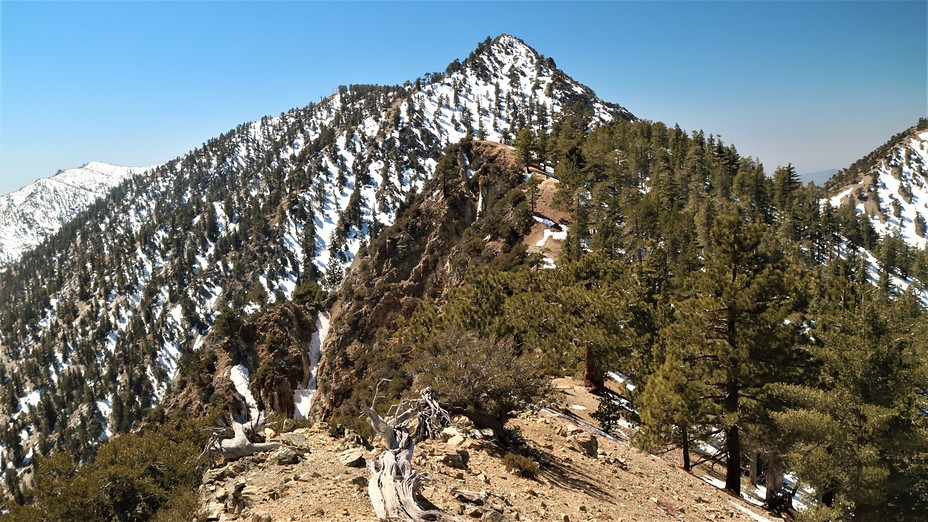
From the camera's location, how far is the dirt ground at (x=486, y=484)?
9438 millimetres

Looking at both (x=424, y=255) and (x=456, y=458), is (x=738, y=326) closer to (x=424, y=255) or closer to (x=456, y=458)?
(x=456, y=458)

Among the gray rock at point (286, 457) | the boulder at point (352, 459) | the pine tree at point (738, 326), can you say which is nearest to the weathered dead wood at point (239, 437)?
the gray rock at point (286, 457)

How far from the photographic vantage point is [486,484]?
1152 centimetres

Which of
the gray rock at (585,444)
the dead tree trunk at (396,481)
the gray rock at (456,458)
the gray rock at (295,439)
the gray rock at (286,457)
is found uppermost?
the dead tree trunk at (396,481)

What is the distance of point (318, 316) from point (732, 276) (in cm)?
8462

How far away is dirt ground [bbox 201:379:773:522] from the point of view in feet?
31.0

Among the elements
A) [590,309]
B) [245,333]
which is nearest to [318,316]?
[245,333]

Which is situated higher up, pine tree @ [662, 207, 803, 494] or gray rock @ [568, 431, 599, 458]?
pine tree @ [662, 207, 803, 494]

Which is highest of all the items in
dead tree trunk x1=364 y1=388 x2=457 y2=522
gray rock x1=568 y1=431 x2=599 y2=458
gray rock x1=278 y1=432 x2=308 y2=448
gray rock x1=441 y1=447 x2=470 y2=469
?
dead tree trunk x1=364 y1=388 x2=457 y2=522

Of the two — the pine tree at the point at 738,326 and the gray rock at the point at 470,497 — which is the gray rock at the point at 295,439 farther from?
the pine tree at the point at 738,326

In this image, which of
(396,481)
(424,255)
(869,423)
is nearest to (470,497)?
(396,481)

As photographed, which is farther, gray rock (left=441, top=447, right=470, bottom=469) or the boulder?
gray rock (left=441, top=447, right=470, bottom=469)

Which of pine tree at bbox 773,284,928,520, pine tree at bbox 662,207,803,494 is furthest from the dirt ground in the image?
pine tree at bbox 662,207,803,494

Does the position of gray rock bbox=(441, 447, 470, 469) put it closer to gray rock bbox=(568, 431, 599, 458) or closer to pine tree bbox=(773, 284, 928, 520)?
gray rock bbox=(568, 431, 599, 458)
